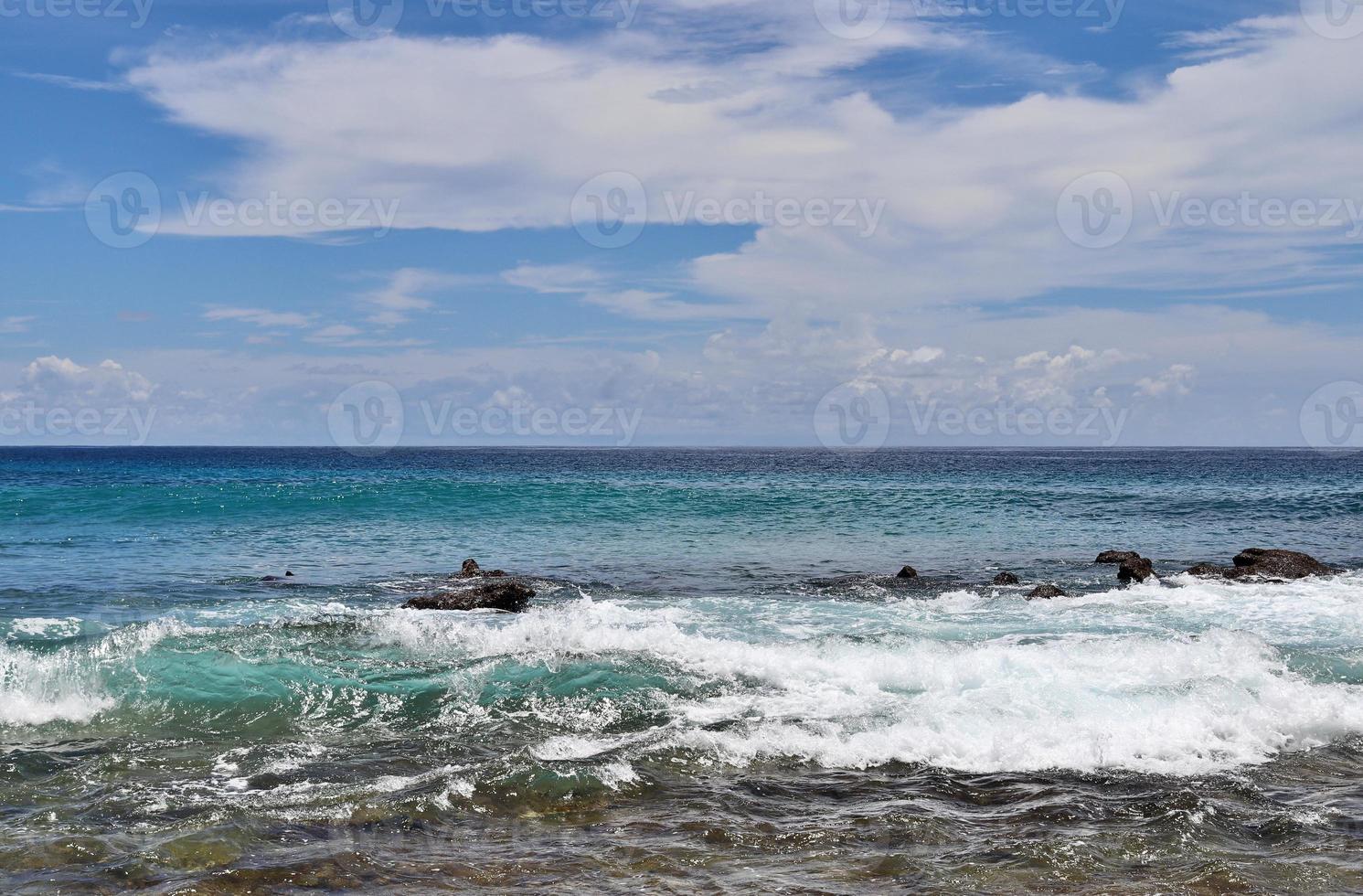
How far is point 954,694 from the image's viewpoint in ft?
37.6

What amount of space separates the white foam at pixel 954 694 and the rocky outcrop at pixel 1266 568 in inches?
315

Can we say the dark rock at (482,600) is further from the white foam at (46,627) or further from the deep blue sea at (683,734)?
the white foam at (46,627)

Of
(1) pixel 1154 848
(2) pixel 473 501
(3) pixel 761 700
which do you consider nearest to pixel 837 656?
(3) pixel 761 700

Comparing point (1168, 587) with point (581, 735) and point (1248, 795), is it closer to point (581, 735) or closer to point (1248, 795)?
point (1248, 795)

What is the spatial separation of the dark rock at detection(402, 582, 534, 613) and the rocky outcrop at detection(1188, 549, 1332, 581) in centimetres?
1621

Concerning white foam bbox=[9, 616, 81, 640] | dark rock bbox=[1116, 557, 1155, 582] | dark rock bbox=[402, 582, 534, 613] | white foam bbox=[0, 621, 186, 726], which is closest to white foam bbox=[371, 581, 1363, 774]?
dark rock bbox=[402, 582, 534, 613]

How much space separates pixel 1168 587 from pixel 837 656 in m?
11.8

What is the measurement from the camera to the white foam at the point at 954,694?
32.0ft

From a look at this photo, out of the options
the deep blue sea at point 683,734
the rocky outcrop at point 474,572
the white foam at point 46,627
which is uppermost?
the white foam at point 46,627

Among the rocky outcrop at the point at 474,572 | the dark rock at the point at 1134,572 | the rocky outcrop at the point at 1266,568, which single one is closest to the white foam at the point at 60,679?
the rocky outcrop at the point at 474,572

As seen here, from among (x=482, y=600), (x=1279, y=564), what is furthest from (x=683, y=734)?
(x=1279, y=564)

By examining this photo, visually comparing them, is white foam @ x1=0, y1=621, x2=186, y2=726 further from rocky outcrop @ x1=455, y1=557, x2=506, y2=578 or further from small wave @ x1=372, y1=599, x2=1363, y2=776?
rocky outcrop @ x1=455, y1=557, x2=506, y2=578

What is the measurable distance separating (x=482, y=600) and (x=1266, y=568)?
18.1 m

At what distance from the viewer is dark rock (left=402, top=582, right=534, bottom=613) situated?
1850 centimetres
